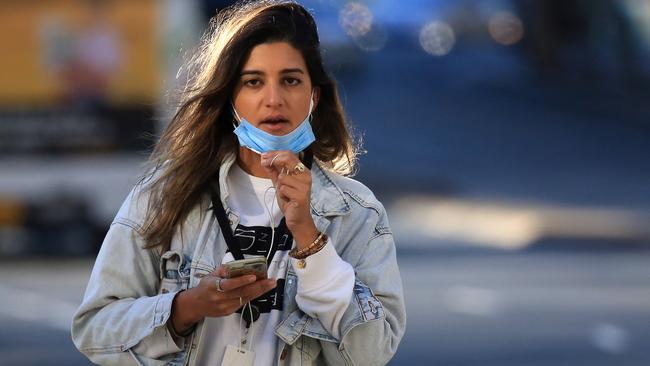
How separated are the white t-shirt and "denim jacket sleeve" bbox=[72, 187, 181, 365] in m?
0.11

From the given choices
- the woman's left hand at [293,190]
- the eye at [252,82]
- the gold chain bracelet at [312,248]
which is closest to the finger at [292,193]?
the woman's left hand at [293,190]

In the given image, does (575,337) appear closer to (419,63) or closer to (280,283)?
(280,283)

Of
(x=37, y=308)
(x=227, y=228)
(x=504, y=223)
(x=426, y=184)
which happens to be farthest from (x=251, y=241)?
(x=426, y=184)

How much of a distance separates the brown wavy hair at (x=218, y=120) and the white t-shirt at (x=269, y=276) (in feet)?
0.31

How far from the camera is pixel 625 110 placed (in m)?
28.8

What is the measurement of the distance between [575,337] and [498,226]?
25.3ft

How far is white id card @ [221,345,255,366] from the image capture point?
3.18m

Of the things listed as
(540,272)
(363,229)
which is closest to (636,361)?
(540,272)

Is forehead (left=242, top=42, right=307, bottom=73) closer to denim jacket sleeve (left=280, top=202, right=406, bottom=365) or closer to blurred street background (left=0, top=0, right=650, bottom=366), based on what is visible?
denim jacket sleeve (left=280, top=202, right=406, bottom=365)

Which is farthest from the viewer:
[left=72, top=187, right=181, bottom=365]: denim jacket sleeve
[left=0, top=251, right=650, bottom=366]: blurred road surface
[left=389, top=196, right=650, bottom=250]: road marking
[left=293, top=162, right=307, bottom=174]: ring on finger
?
[left=389, top=196, right=650, bottom=250]: road marking

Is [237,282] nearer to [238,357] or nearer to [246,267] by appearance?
[246,267]

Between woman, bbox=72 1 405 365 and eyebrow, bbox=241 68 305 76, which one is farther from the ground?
eyebrow, bbox=241 68 305 76

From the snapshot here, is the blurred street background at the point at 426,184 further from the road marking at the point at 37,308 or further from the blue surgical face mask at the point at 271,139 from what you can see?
the blue surgical face mask at the point at 271,139

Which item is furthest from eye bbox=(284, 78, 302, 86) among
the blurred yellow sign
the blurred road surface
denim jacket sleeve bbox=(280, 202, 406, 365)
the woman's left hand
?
the blurred yellow sign
